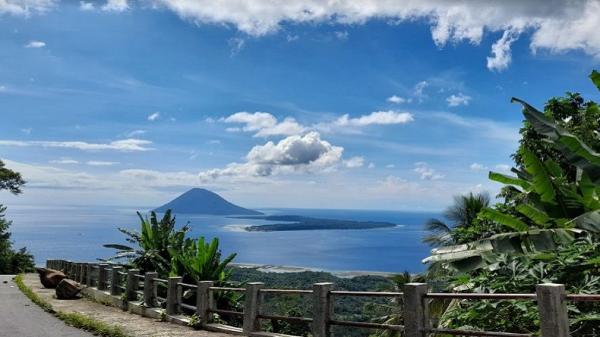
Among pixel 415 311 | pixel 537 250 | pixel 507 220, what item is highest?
pixel 507 220

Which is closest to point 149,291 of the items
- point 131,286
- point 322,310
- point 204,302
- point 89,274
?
point 131,286

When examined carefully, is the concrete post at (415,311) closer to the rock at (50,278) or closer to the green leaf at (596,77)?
the green leaf at (596,77)

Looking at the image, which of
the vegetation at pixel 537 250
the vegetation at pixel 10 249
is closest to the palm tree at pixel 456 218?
the vegetation at pixel 537 250

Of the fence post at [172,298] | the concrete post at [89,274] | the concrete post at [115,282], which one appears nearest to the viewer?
the fence post at [172,298]

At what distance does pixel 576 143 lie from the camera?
994 centimetres

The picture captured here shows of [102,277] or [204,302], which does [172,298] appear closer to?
[204,302]

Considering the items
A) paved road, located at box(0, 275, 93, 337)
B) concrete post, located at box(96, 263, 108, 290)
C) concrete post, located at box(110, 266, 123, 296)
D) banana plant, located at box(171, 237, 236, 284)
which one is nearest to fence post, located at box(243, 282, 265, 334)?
paved road, located at box(0, 275, 93, 337)

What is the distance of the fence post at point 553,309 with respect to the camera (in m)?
5.76

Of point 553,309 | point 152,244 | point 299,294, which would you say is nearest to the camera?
point 553,309

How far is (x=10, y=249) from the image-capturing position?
48.6 metres

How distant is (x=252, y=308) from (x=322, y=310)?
6.29 feet

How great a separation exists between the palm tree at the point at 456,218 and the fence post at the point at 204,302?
33.9 ft

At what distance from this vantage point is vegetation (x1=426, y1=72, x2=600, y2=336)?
7785 mm

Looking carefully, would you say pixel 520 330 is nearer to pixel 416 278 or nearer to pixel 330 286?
pixel 330 286
